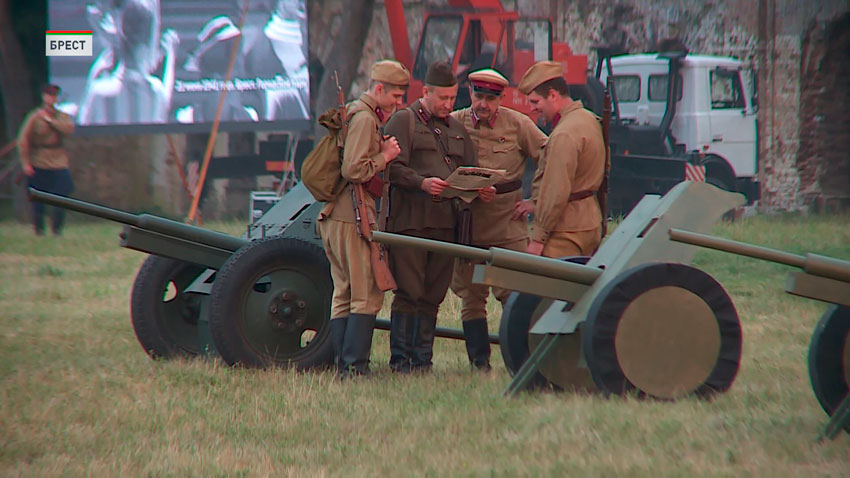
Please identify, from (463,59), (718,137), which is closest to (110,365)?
(463,59)

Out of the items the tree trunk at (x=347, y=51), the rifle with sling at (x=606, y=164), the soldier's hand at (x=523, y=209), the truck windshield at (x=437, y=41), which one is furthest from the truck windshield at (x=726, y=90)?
the rifle with sling at (x=606, y=164)

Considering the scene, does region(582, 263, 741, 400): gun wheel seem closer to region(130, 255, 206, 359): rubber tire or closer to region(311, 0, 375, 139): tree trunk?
region(130, 255, 206, 359): rubber tire

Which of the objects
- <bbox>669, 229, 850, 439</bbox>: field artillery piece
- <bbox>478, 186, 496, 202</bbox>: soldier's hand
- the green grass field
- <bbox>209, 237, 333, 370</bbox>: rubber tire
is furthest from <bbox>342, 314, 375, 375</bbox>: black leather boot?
<bbox>669, 229, 850, 439</bbox>: field artillery piece

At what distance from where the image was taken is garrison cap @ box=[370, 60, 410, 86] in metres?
6.18

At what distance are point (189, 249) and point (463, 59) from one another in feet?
34.3

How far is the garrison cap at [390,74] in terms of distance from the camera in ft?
20.3

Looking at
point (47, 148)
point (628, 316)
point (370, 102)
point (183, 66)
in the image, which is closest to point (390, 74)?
point (370, 102)

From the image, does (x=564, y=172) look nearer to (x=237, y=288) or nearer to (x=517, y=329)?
(x=517, y=329)

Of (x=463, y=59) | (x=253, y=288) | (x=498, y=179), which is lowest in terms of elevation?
(x=253, y=288)

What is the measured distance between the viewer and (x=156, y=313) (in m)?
6.87

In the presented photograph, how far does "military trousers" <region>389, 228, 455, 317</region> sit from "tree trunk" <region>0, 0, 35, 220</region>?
40.1ft

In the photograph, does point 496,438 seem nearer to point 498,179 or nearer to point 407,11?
point 498,179

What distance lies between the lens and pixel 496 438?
4.79 metres

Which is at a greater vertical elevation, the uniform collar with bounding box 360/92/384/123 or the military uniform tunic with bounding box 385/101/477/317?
the uniform collar with bounding box 360/92/384/123
